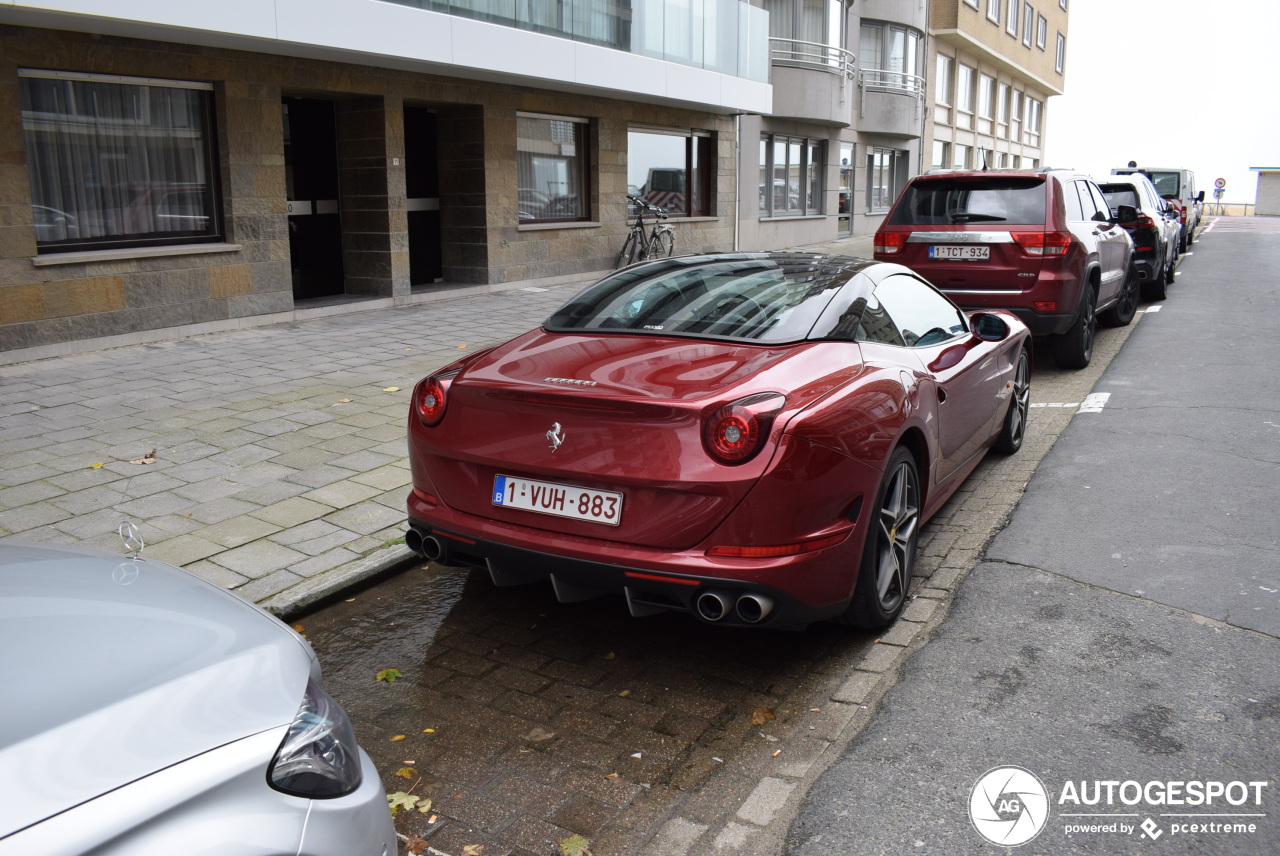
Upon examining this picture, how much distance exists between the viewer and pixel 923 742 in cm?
329

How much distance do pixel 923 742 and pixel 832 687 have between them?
48 centimetres

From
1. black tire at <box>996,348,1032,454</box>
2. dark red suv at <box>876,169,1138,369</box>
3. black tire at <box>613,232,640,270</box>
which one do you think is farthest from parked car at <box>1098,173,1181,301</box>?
black tire at <box>996,348,1032,454</box>

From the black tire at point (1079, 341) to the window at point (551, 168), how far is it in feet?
28.8

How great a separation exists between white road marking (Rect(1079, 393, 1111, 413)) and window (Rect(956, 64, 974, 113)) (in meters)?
32.2

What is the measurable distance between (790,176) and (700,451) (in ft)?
77.8

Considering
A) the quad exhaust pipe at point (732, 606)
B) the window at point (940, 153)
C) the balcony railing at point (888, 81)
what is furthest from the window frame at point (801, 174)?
the quad exhaust pipe at point (732, 606)

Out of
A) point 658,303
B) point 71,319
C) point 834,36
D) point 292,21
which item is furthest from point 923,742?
point 834,36

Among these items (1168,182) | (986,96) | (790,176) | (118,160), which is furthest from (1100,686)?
(986,96)

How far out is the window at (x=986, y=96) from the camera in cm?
4106

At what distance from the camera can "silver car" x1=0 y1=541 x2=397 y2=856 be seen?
1553mm

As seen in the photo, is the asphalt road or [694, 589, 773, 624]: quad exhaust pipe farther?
[694, 589, 773, 624]: quad exhaust pipe


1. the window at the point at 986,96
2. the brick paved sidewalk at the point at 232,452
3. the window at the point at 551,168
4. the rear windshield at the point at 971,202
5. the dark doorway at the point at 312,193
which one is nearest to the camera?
the brick paved sidewalk at the point at 232,452

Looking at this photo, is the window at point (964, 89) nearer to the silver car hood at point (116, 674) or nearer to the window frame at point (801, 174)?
the window frame at point (801, 174)

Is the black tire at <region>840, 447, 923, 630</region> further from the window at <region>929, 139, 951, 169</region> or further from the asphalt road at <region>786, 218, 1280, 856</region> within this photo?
the window at <region>929, 139, 951, 169</region>
